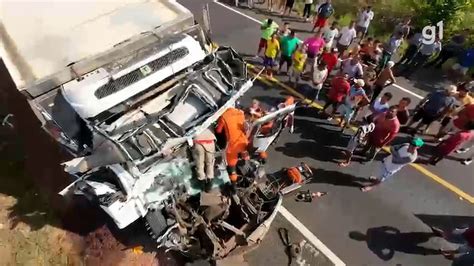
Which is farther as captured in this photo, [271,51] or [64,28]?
[271,51]

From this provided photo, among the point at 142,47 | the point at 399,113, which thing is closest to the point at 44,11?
the point at 142,47

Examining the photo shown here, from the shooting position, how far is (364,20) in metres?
13.0

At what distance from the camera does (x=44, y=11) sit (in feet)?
27.3

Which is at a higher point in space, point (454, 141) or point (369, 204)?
point (454, 141)

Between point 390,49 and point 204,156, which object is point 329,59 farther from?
point 204,156

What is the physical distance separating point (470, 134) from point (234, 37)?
7414 millimetres

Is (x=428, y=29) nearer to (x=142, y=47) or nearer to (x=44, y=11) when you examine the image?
(x=142, y=47)

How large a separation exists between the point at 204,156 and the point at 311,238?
9.36 feet

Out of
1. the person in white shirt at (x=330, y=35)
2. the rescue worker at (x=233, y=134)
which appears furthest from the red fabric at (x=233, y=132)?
the person in white shirt at (x=330, y=35)

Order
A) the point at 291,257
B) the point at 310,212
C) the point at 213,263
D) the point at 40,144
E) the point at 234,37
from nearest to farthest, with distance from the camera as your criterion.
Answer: the point at 213,263, the point at 291,257, the point at 310,212, the point at 40,144, the point at 234,37

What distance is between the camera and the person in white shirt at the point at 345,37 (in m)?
11.9

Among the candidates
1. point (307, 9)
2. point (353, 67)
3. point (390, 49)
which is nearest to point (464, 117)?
point (353, 67)

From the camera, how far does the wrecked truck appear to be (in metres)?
7.04

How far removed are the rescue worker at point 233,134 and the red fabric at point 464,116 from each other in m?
5.31
